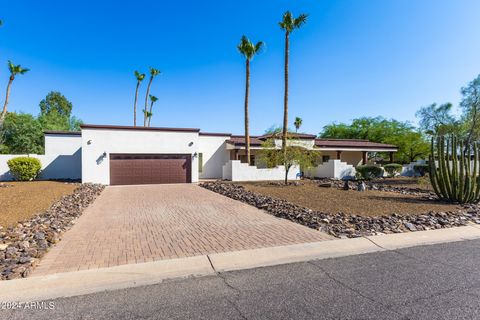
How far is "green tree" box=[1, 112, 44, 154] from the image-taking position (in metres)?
35.1

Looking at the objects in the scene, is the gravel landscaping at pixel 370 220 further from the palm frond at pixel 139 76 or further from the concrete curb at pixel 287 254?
the palm frond at pixel 139 76

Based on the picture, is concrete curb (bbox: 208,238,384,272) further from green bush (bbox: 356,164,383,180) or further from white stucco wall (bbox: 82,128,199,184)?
green bush (bbox: 356,164,383,180)

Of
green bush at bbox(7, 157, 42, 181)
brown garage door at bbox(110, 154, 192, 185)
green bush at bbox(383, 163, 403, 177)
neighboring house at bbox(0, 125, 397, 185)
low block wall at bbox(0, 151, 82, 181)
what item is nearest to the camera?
neighboring house at bbox(0, 125, 397, 185)

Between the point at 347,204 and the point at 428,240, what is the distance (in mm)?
4424

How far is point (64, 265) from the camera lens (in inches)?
187

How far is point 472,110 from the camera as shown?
2481 centimetres

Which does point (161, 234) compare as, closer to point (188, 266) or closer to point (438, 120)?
point (188, 266)

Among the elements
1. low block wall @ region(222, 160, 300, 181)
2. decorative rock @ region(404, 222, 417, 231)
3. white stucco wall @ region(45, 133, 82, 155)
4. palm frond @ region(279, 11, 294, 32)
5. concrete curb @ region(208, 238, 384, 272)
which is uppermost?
palm frond @ region(279, 11, 294, 32)

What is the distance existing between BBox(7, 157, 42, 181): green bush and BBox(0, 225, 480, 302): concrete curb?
19322mm

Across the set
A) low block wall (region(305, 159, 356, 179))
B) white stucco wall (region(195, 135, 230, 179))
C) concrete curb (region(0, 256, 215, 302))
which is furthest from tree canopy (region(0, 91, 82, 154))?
concrete curb (region(0, 256, 215, 302))

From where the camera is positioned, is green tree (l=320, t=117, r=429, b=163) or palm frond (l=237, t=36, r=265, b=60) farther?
green tree (l=320, t=117, r=429, b=163)

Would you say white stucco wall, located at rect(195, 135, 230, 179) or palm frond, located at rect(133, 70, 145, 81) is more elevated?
palm frond, located at rect(133, 70, 145, 81)

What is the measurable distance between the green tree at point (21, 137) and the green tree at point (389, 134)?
154 ft

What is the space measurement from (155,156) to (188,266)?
1656cm
